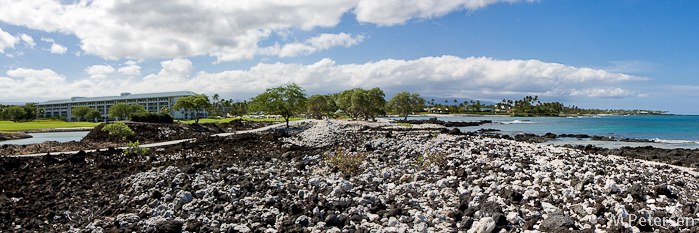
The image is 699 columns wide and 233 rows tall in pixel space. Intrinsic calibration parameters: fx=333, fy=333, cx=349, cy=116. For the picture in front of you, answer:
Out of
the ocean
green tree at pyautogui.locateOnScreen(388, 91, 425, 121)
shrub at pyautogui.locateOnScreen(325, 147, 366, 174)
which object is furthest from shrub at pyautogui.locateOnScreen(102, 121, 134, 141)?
green tree at pyautogui.locateOnScreen(388, 91, 425, 121)

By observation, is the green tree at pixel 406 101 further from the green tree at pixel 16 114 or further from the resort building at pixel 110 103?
the green tree at pixel 16 114

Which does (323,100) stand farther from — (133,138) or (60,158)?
(60,158)

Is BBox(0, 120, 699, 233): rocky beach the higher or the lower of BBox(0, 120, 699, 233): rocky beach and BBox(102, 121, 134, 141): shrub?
the lower

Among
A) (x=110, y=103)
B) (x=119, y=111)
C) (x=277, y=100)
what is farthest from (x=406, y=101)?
(x=110, y=103)

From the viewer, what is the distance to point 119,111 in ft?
296

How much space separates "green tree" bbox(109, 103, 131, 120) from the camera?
8969cm

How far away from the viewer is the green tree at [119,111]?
294 ft

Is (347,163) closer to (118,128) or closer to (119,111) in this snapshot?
(118,128)

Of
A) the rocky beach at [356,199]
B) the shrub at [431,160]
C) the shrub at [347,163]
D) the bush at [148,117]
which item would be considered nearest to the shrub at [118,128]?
the rocky beach at [356,199]

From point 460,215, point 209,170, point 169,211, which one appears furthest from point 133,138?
point 460,215

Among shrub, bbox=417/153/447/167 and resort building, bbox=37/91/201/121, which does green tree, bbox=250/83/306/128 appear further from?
resort building, bbox=37/91/201/121

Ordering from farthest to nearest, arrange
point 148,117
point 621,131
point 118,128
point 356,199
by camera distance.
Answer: point 621,131
point 148,117
point 118,128
point 356,199

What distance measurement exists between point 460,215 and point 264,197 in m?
4.96

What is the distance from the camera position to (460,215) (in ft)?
24.1
